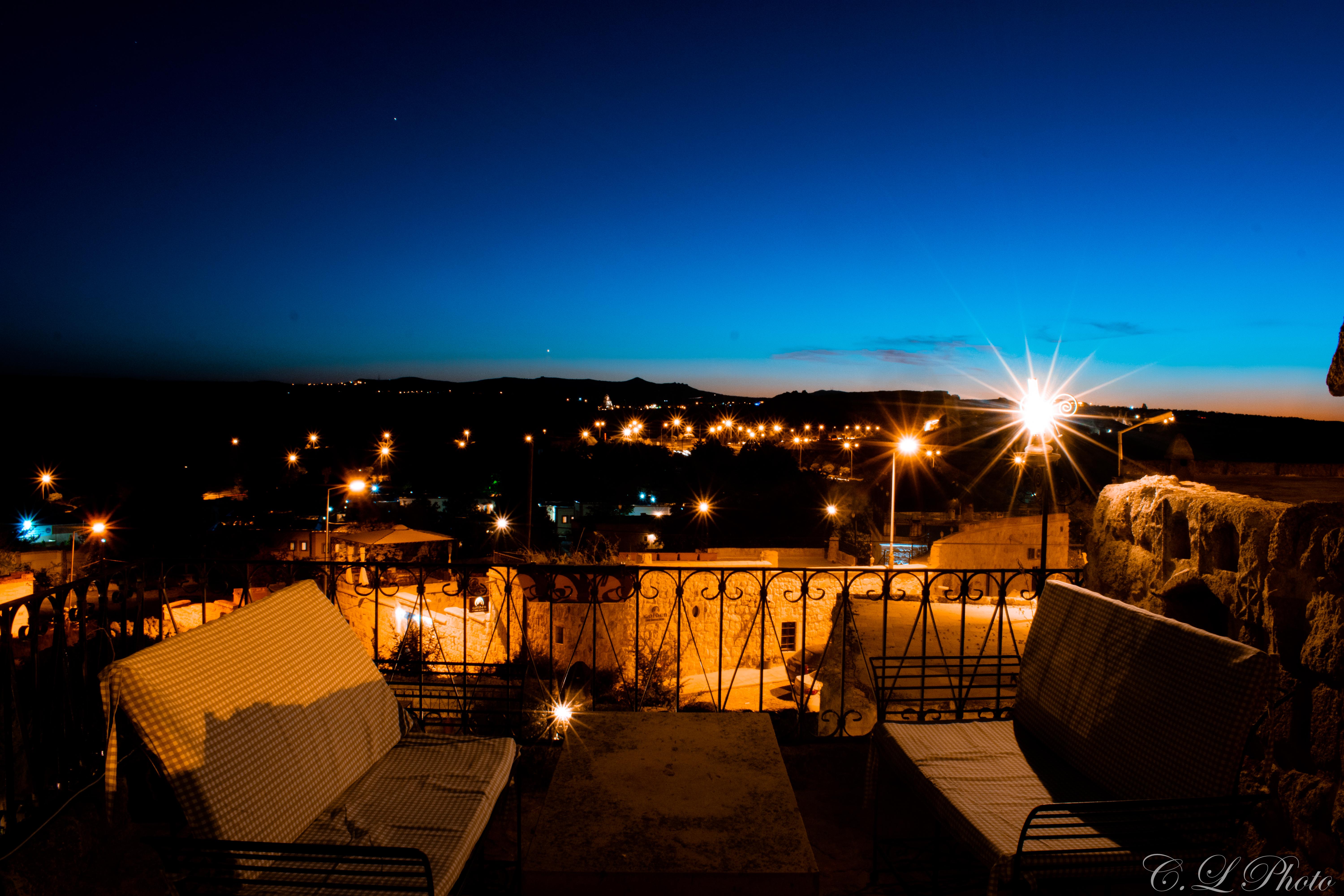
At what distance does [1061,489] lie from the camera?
26141 millimetres

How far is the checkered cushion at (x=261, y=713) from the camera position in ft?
5.65

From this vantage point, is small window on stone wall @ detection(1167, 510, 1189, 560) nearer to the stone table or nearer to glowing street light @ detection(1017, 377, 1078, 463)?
the stone table

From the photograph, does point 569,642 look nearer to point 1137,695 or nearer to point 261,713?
point 261,713

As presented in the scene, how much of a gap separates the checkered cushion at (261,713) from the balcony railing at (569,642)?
19 cm

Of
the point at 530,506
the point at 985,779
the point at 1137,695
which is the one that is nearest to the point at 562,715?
the point at 985,779

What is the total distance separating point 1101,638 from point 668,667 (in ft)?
45.8

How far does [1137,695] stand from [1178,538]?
3.40ft

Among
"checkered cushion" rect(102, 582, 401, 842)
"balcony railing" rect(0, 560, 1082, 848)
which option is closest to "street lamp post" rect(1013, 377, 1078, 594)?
"balcony railing" rect(0, 560, 1082, 848)

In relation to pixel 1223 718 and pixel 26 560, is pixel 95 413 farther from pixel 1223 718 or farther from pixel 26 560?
pixel 1223 718

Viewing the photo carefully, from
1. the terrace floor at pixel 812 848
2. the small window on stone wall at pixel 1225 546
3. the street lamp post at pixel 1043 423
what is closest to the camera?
the terrace floor at pixel 812 848

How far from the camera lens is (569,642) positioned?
14.4 meters

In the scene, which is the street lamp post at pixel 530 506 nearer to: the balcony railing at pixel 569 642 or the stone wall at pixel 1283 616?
the balcony railing at pixel 569 642

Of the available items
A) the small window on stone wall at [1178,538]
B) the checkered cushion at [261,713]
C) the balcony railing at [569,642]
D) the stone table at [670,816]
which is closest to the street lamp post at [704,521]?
the balcony railing at [569,642]

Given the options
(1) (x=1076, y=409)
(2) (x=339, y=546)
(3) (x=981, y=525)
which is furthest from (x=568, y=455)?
(1) (x=1076, y=409)
